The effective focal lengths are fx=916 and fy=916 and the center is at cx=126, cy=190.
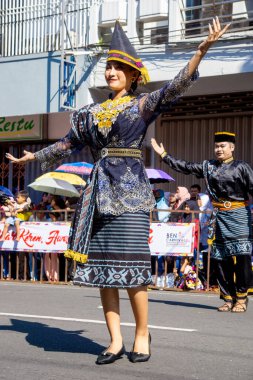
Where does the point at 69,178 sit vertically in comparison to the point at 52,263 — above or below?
above

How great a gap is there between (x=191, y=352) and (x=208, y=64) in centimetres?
1244

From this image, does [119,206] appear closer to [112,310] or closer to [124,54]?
[112,310]

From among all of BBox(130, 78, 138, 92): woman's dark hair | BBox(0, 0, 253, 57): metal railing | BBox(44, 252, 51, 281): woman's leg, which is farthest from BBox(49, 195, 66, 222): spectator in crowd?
BBox(130, 78, 138, 92): woman's dark hair

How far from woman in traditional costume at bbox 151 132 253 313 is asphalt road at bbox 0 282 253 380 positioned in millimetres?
348

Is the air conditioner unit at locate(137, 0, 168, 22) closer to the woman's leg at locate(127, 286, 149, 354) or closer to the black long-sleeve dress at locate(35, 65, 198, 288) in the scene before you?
the black long-sleeve dress at locate(35, 65, 198, 288)

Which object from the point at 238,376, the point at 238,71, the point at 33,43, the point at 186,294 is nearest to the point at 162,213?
the point at 186,294

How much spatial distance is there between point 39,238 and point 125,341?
945 cm

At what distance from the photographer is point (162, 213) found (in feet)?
49.6

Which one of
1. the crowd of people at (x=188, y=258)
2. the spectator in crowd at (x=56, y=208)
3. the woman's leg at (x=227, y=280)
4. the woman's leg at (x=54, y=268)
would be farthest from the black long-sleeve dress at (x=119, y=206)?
the spectator in crowd at (x=56, y=208)

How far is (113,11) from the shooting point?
2016cm

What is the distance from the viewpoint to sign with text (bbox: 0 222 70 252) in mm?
15922

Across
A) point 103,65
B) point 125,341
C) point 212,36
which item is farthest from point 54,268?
point 212,36

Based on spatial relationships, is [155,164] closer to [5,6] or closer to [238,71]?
[238,71]

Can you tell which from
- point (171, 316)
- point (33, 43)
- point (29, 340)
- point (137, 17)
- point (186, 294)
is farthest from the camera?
point (33, 43)
